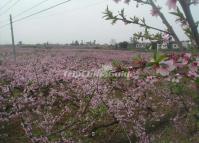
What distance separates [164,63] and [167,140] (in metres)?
8.11

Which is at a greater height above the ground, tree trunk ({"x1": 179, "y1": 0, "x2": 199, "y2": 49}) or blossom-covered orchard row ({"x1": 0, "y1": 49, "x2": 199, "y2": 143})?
tree trunk ({"x1": 179, "y1": 0, "x2": 199, "y2": 49})

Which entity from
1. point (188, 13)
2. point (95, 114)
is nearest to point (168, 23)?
point (188, 13)

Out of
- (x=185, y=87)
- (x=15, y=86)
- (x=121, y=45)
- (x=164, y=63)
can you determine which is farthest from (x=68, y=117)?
(x=121, y=45)

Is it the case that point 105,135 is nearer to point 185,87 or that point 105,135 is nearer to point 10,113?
point 10,113

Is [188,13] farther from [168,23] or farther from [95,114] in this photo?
[95,114]

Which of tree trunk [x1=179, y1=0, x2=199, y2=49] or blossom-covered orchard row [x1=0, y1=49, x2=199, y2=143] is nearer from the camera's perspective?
tree trunk [x1=179, y1=0, x2=199, y2=49]

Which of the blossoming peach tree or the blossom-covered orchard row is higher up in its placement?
the blossoming peach tree

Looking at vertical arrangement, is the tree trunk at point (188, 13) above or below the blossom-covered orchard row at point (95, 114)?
above

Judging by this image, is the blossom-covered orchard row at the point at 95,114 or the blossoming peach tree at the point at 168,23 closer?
the blossoming peach tree at the point at 168,23

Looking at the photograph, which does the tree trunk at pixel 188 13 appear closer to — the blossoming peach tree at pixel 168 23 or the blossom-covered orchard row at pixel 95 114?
the blossoming peach tree at pixel 168 23

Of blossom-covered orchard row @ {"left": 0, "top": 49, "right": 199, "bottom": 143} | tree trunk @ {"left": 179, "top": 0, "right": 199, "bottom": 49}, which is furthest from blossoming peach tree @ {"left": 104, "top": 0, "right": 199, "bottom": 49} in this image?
blossom-covered orchard row @ {"left": 0, "top": 49, "right": 199, "bottom": 143}

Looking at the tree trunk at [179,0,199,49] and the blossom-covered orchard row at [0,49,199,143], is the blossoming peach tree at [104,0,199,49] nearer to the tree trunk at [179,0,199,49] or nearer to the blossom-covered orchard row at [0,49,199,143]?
the tree trunk at [179,0,199,49]

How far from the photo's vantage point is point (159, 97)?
610 inches

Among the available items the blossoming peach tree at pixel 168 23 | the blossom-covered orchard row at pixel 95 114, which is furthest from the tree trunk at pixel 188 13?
the blossom-covered orchard row at pixel 95 114
